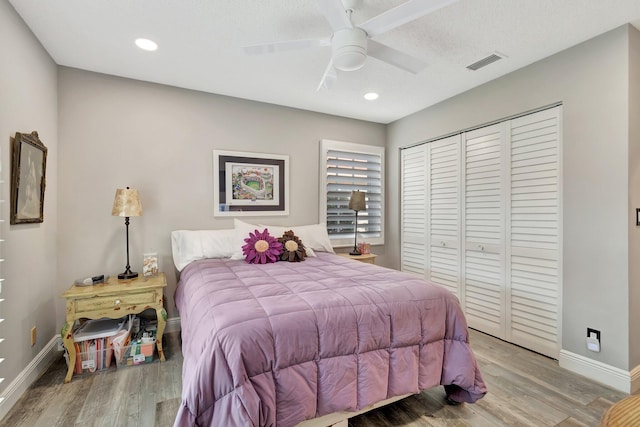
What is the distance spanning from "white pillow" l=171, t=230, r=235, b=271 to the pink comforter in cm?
83

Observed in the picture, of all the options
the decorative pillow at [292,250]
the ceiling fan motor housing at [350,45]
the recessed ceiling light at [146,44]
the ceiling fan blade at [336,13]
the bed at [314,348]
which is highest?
the recessed ceiling light at [146,44]

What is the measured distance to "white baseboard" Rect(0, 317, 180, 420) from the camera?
1.85 meters

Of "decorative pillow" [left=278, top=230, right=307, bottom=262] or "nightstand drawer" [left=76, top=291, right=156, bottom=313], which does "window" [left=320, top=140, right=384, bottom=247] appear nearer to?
"decorative pillow" [left=278, top=230, right=307, bottom=262]

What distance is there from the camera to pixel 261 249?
284 cm

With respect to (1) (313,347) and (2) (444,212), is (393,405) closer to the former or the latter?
(1) (313,347)


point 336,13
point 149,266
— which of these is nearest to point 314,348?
point 336,13

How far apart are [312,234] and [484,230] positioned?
1.79 m

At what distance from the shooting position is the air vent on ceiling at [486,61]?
2.53 meters

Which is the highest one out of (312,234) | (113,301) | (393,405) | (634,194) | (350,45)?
(350,45)

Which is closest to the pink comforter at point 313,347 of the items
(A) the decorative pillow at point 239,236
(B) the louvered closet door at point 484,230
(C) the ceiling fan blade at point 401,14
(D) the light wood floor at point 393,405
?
(D) the light wood floor at point 393,405

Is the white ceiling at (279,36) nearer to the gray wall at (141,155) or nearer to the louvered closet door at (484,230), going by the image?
the gray wall at (141,155)

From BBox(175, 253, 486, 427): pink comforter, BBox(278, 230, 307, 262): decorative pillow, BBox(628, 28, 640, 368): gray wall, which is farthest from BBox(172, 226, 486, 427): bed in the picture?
BBox(628, 28, 640, 368): gray wall

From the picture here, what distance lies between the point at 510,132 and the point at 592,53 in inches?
30.2

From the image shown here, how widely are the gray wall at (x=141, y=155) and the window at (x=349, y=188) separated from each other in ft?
2.08
